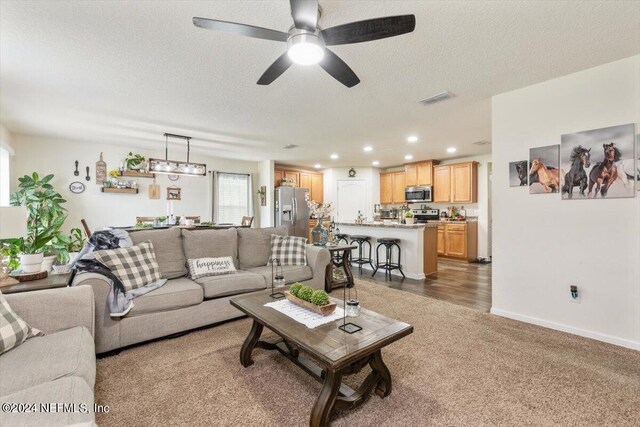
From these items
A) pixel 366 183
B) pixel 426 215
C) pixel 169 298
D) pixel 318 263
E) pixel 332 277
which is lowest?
pixel 332 277

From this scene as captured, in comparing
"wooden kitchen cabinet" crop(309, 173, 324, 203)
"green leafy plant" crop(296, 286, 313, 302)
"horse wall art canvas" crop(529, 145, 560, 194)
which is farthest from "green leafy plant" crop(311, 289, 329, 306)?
"wooden kitchen cabinet" crop(309, 173, 324, 203)

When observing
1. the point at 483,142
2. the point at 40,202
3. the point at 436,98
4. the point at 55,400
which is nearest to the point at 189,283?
the point at 55,400

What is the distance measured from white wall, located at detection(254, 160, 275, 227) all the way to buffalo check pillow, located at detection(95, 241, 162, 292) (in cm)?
450

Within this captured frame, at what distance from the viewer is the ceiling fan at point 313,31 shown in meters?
1.51

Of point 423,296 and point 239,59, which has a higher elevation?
point 239,59

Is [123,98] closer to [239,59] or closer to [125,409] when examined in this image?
[239,59]

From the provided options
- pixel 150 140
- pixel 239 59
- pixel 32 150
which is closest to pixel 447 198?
pixel 239 59

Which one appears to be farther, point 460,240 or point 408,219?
point 460,240

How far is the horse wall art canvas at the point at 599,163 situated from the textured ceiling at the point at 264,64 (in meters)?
0.66

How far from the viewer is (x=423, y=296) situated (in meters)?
3.96

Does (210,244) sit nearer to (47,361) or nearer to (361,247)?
(47,361)

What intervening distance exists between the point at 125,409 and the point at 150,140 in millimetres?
4737

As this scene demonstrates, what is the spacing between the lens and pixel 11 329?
1.52 m

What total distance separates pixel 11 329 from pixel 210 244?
6.38 feet
